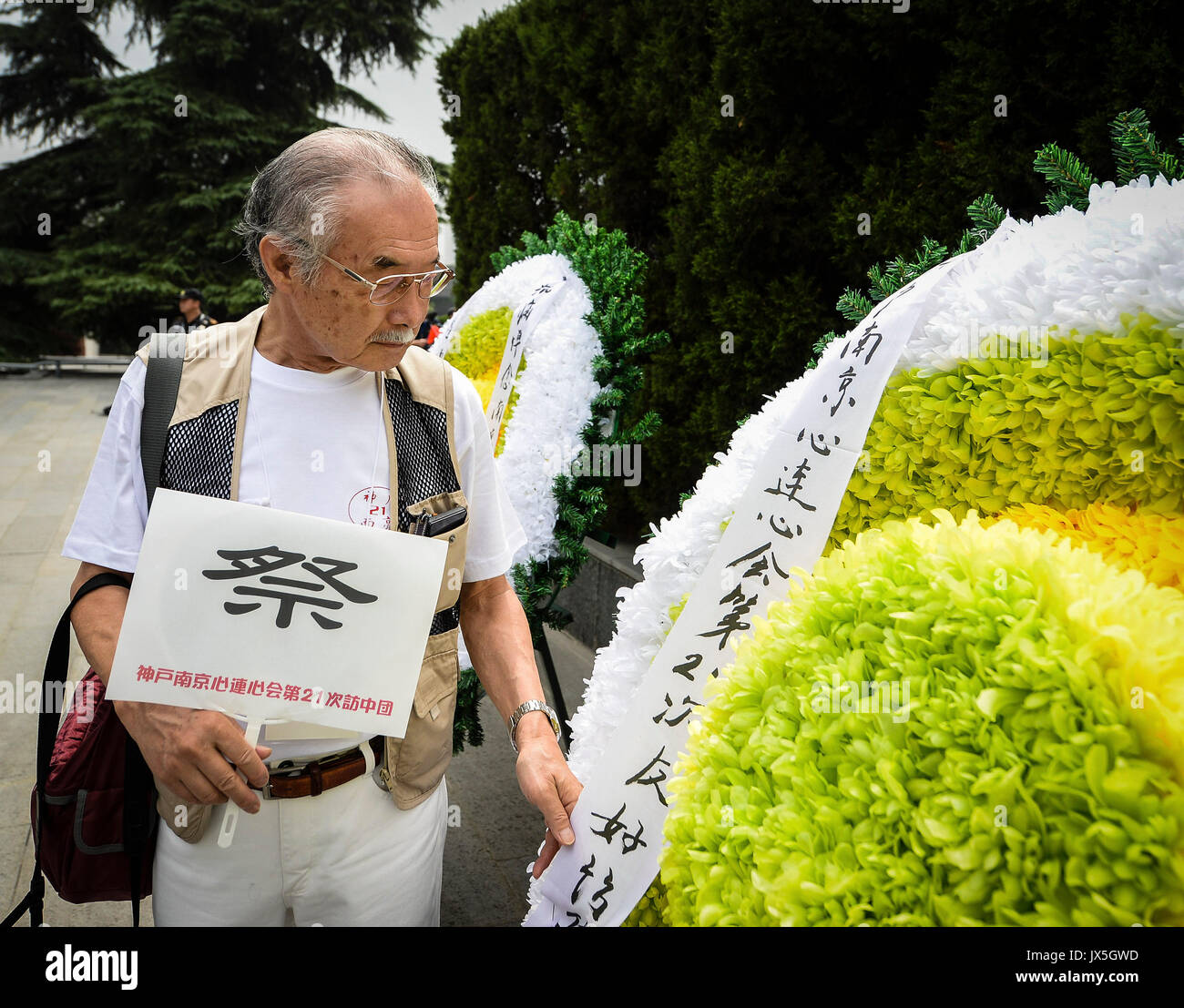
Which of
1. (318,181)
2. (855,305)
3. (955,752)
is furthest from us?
(855,305)

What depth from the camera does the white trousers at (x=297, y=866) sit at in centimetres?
149

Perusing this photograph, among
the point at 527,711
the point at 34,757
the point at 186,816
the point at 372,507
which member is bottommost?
the point at 34,757

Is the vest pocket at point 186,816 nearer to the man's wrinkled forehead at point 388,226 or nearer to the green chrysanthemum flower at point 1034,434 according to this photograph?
the man's wrinkled forehead at point 388,226

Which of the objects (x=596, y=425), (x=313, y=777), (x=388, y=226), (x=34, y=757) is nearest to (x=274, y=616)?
(x=313, y=777)

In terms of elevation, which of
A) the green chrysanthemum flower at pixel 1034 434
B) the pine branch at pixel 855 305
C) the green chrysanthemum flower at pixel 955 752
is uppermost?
the pine branch at pixel 855 305

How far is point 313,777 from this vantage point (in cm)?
146

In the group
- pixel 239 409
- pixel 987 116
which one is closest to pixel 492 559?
pixel 239 409

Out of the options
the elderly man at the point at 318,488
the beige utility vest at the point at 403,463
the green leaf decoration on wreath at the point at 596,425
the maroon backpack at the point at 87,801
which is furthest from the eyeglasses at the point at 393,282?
the green leaf decoration on wreath at the point at 596,425

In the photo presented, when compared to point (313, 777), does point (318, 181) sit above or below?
above

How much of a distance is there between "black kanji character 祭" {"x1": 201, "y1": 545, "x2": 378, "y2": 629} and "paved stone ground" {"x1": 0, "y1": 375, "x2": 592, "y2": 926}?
77 centimetres

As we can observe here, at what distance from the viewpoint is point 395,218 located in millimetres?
1414

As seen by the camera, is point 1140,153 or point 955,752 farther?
point 1140,153

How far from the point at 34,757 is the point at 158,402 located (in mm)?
3284

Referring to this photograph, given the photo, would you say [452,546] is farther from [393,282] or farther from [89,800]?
[89,800]
